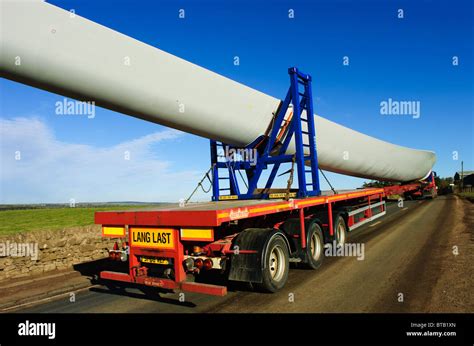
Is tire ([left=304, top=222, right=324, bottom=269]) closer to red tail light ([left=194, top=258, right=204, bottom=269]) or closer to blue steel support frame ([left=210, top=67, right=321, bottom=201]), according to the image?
blue steel support frame ([left=210, top=67, right=321, bottom=201])

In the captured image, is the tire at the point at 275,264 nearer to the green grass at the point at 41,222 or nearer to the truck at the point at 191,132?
the truck at the point at 191,132

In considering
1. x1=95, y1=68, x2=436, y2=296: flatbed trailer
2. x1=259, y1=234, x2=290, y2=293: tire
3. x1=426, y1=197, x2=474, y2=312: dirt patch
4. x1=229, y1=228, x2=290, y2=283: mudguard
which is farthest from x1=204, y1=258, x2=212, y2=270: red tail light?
x1=426, y1=197, x2=474, y2=312: dirt patch

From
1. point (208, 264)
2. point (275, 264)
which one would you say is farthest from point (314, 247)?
point (208, 264)

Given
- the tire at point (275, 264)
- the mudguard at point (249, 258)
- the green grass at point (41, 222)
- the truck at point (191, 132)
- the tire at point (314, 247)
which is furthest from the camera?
the green grass at point (41, 222)

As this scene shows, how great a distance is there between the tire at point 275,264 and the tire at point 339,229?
3241mm

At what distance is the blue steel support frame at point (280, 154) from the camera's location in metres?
7.94

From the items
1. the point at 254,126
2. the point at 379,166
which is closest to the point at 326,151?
the point at 254,126

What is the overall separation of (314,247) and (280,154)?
2566 mm

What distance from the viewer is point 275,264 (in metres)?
5.69

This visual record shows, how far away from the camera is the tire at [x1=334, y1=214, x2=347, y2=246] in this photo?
8.62 m

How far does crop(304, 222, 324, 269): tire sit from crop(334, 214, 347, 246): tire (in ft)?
4.35

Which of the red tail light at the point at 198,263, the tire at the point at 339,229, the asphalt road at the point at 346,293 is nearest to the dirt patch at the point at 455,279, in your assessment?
the asphalt road at the point at 346,293

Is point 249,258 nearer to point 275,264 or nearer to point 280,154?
point 275,264

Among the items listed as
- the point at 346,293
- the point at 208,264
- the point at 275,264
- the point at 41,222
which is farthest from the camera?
the point at 41,222
